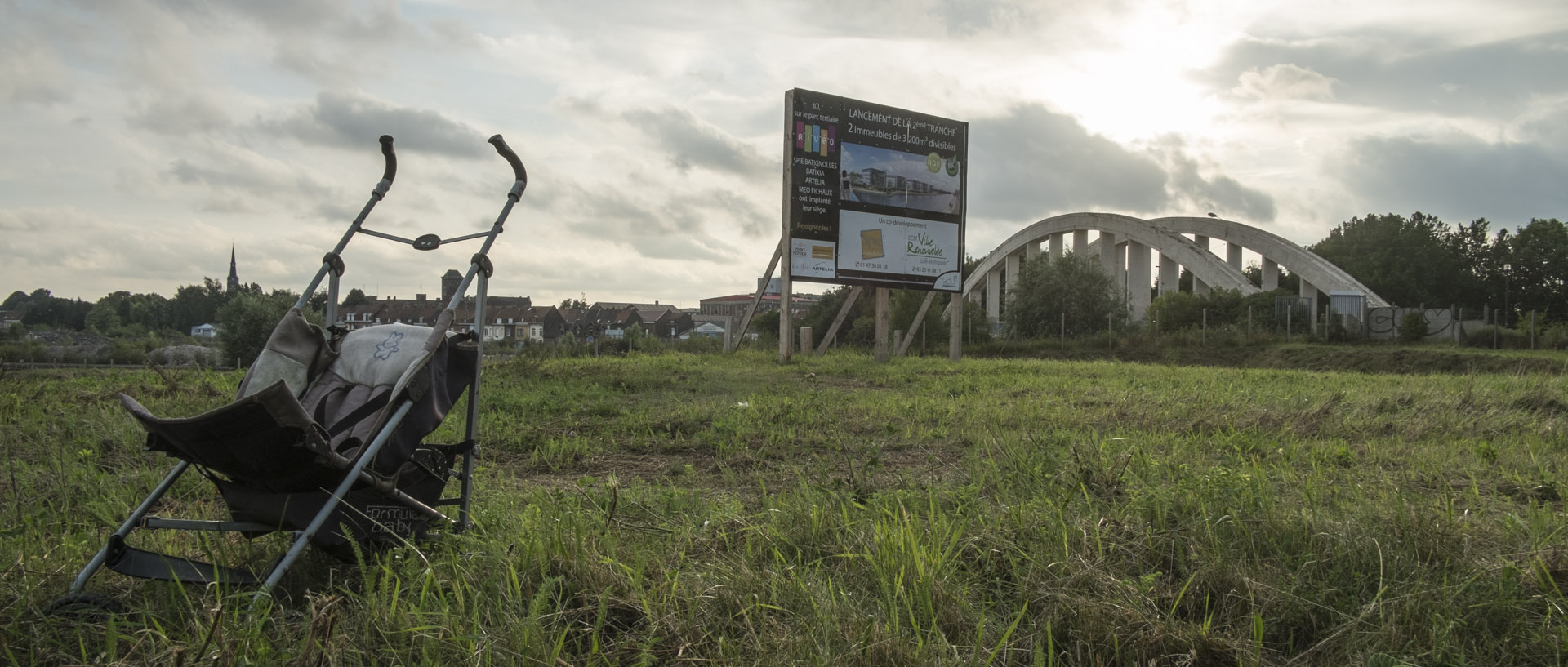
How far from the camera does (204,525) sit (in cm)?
226

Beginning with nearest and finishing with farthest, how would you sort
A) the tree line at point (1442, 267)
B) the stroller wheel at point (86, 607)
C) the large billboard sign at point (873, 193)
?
the stroller wheel at point (86, 607) → the large billboard sign at point (873, 193) → the tree line at point (1442, 267)

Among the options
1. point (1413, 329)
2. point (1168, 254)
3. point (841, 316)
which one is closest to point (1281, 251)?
point (1168, 254)

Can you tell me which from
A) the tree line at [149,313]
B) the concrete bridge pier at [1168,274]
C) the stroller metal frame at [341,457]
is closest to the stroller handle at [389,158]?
the stroller metal frame at [341,457]

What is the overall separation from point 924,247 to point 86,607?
15.0 metres

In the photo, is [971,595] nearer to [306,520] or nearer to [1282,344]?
[306,520]

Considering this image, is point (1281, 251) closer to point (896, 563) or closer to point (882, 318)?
point (882, 318)

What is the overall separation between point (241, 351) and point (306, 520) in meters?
20.3

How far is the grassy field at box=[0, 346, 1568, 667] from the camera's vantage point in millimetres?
1985

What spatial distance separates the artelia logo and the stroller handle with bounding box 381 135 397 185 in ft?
44.0

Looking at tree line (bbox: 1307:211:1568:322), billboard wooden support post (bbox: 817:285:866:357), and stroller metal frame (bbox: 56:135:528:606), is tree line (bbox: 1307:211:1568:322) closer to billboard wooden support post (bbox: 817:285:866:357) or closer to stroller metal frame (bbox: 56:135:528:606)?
billboard wooden support post (bbox: 817:285:866:357)

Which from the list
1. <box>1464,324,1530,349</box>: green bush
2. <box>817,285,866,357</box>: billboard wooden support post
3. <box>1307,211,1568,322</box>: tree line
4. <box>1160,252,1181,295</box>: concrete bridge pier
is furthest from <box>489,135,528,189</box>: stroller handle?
<box>1307,211,1568,322</box>: tree line

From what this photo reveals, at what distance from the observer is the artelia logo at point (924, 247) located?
16203 millimetres

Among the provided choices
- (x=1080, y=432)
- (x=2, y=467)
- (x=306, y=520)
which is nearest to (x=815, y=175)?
(x=1080, y=432)

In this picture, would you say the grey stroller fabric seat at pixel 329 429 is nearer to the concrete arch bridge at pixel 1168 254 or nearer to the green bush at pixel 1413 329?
the green bush at pixel 1413 329
